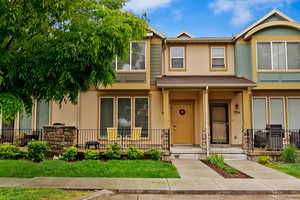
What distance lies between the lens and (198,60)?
14750mm

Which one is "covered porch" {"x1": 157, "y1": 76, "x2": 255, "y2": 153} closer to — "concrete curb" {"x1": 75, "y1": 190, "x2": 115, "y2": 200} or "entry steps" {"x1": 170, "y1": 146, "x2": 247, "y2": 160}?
"entry steps" {"x1": 170, "y1": 146, "x2": 247, "y2": 160}

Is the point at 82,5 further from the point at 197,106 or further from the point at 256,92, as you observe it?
the point at 256,92

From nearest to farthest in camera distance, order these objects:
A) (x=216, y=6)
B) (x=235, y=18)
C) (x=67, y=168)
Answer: (x=67, y=168) → (x=216, y=6) → (x=235, y=18)

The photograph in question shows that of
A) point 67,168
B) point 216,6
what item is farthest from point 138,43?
point 216,6

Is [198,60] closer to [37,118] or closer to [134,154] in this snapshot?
[134,154]

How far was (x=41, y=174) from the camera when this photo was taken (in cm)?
860

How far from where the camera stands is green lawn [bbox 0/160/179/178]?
850 cm

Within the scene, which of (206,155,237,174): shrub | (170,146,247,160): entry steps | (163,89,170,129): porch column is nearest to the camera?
(206,155,237,174): shrub

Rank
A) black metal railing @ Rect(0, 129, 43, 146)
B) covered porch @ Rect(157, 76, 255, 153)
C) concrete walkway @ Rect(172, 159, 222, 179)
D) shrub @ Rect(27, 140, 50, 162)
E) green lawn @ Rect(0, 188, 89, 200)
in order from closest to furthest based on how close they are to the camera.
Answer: green lawn @ Rect(0, 188, 89, 200) → concrete walkway @ Rect(172, 159, 222, 179) → shrub @ Rect(27, 140, 50, 162) → black metal railing @ Rect(0, 129, 43, 146) → covered porch @ Rect(157, 76, 255, 153)

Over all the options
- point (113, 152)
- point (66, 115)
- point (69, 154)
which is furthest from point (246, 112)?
point (66, 115)

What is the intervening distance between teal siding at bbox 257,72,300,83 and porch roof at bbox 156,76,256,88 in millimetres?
959

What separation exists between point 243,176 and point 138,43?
8521 millimetres

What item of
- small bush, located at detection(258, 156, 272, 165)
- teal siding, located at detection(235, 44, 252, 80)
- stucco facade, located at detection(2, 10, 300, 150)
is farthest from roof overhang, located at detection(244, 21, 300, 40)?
small bush, located at detection(258, 156, 272, 165)

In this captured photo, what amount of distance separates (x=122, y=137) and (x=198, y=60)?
632cm
